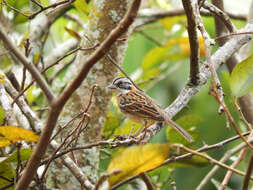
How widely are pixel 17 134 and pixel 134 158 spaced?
45 centimetres

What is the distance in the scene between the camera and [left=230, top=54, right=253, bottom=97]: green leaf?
1.68m

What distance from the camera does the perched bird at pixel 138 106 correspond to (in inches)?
104

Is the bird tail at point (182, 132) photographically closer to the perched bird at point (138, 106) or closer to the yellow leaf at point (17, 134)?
the perched bird at point (138, 106)

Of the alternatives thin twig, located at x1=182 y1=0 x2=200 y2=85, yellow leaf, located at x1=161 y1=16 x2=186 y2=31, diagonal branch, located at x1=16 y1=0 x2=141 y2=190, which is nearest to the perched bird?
thin twig, located at x1=182 y1=0 x2=200 y2=85

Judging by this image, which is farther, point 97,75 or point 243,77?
point 97,75

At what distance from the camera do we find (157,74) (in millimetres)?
3471

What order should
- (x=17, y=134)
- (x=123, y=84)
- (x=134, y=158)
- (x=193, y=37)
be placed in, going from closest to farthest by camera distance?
1. (x=134, y=158)
2. (x=17, y=134)
3. (x=193, y=37)
4. (x=123, y=84)

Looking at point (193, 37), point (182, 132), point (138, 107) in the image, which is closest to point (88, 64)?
point (193, 37)

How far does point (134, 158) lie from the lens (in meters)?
1.33

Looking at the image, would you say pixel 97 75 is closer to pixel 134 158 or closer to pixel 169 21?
pixel 134 158

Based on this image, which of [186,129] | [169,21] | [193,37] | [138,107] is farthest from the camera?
[169,21]

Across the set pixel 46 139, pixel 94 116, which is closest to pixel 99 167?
pixel 94 116

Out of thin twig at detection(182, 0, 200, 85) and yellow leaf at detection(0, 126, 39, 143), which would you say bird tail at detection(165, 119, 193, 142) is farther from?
yellow leaf at detection(0, 126, 39, 143)

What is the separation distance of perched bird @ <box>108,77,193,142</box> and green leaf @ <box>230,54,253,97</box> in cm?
75
